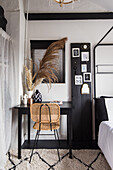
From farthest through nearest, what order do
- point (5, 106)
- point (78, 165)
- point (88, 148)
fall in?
point (88, 148)
point (5, 106)
point (78, 165)

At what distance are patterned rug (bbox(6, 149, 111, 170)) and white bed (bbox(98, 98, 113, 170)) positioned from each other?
197 mm

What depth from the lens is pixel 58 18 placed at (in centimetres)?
313

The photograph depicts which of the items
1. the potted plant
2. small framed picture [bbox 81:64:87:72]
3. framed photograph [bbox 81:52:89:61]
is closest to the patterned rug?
the potted plant

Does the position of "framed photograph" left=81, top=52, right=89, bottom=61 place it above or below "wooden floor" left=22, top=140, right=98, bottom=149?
above

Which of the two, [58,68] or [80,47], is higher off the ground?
[80,47]

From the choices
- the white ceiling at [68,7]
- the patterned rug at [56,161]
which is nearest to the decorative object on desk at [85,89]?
the patterned rug at [56,161]

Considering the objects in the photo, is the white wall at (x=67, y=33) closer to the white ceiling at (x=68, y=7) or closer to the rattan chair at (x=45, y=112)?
the white ceiling at (x=68, y=7)

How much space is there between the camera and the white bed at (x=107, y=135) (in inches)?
73.9

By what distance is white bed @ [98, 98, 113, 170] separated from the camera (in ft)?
6.16

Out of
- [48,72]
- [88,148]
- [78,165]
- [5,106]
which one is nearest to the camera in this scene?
[78,165]

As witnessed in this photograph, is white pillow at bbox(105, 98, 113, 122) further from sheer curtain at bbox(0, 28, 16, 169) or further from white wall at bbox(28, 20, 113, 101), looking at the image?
sheer curtain at bbox(0, 28, 16, 169)

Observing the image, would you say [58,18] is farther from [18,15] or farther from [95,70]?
[95,70]

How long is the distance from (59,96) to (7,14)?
184cm

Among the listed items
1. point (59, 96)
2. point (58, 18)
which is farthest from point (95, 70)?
point (58, 18)
